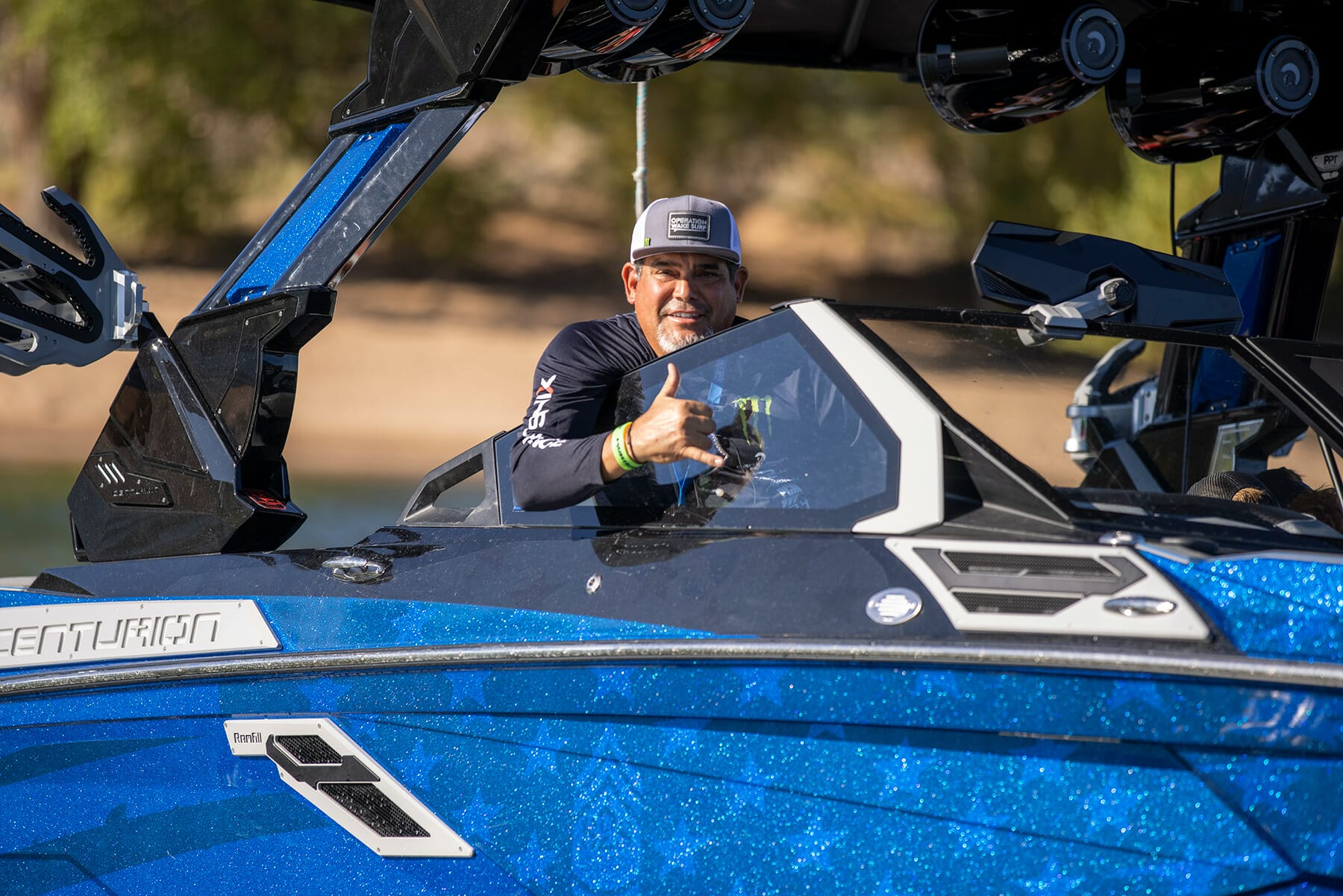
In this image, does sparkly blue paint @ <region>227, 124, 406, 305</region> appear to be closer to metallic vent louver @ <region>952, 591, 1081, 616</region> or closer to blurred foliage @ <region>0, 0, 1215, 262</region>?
metallic vent louver @ <region>952, 591, 1081, 616</region>

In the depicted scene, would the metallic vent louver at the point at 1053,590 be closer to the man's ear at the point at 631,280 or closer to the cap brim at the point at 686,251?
the cap brim at the point at 686,251

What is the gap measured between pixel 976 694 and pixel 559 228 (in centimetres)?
2274

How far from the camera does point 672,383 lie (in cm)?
243

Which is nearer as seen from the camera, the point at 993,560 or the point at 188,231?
the point at 993,560

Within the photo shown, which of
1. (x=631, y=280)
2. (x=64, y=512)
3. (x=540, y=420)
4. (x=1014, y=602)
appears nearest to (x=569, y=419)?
(x=540, y=420)

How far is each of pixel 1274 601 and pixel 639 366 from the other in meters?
1.43

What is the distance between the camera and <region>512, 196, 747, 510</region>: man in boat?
7.81 ft

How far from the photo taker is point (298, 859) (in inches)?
93.4

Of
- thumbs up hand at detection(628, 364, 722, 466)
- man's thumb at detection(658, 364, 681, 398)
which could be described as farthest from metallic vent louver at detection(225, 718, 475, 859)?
man's thumb at detection(658, 364, 681, 398)

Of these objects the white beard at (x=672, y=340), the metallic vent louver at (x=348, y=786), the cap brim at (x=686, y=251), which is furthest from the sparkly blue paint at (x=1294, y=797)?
the cap brim at (x=686, y=251)

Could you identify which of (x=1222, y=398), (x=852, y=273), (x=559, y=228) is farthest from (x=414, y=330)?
(x=1222, y=398)

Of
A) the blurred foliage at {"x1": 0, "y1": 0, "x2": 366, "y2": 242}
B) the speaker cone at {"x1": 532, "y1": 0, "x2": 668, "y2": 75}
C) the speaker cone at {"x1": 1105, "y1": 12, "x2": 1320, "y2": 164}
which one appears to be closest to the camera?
the speaker cone at {"x1": 532, "y1": 0, "x2": 668, "y2": 75}

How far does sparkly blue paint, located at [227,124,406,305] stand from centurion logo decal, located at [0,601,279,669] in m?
0.73

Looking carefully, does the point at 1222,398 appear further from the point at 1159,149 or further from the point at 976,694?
the point at 1159,149
